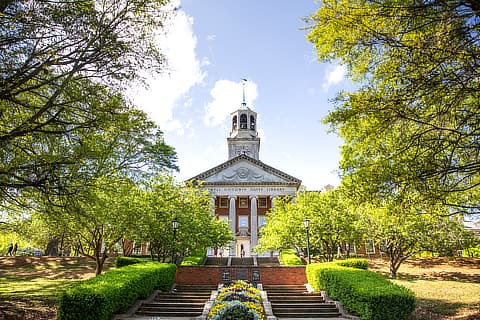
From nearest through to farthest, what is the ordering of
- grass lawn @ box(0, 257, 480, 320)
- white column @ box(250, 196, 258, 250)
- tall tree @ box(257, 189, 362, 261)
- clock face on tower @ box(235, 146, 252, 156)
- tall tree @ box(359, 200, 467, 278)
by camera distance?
grass lawn @ box(0, 257, 480, 320) → tall tree @ box(359, 200, 467, 278) → tall tree @ box(257, 189, 362, 261) → white column @ box(250, 196, 258, 250) → clock face on tower @ box(235, 146, 252, 156)

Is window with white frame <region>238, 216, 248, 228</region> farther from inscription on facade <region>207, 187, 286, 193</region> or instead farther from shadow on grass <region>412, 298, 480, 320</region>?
shadow on grass <region>412, 298, 480, 320</region>

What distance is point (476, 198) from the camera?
11.8 metres

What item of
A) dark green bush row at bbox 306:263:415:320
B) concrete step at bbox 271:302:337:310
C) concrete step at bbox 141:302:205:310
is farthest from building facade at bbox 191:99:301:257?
dark green bush row at bbox 306:263:415:320

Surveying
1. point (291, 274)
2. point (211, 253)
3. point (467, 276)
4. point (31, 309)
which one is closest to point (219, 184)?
point (211, 253)

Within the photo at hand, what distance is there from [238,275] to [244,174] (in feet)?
74.5

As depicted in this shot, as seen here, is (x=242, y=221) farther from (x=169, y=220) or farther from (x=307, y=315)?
(x=307, y=315)

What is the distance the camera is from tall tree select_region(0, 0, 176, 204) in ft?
26.0

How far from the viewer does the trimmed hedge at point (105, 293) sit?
8.88 metres

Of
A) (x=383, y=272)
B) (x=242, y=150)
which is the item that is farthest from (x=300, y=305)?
(x=242, y=150)

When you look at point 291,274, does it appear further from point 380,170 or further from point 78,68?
point 78,68

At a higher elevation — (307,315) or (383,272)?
(383,272)

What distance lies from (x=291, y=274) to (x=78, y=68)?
1599cm

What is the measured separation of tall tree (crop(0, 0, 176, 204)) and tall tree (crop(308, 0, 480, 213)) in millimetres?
4927

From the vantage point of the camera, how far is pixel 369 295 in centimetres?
1016
